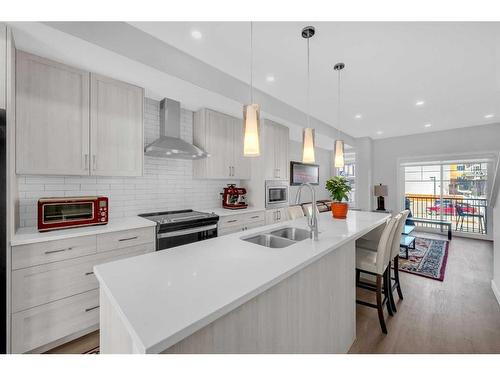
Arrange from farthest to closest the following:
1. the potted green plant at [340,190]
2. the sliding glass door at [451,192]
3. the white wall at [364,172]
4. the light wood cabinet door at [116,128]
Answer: the white wall at [364,172]
the sliding glass door at [451,192]
the potted green plant at [340,190]
the light wood cabinet door at [116,128]

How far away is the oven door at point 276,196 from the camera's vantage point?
12.1 ft

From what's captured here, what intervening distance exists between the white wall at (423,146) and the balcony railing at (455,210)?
71cm

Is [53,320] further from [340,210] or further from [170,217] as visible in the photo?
[340,210]

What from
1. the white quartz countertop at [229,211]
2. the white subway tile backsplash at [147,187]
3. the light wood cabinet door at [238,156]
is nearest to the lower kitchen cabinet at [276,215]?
the white quartz countertop at [229,211]

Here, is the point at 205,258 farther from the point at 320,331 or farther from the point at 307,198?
the point at 307,198

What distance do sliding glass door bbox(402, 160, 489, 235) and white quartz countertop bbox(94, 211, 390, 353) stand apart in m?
5.98

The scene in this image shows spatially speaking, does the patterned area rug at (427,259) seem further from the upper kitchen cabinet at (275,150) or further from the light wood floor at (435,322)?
the upper kitchen cabinet at (275,150)

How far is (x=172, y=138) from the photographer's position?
9.27 ft

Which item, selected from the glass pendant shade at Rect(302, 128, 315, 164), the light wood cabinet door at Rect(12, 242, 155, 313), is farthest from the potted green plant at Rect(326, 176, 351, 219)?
the light wood cabinet door at Rect(12, 242, 155, 313)

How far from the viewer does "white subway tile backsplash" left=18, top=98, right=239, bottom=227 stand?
2072mm

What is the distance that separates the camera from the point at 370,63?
2.40 m

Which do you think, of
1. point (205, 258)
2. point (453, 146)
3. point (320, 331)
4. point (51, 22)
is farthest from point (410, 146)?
point (51, 22)

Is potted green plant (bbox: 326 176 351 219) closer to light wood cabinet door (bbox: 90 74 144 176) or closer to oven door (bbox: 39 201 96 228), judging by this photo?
light wood cabinet door (bbox: 90 74 144 176)
